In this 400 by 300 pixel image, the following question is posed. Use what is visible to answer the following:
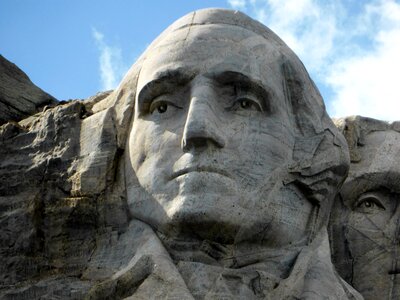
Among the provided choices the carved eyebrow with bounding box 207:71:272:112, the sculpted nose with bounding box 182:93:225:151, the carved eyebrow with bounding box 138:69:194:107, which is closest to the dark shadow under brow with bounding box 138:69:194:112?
the carved eyebrow with bounding box 138:69:194:107

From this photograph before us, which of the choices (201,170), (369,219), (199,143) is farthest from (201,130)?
(369,219)

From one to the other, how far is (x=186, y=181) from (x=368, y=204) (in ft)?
6.24

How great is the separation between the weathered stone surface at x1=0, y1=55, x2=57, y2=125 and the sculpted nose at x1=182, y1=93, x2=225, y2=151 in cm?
228

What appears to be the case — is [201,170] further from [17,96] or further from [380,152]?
[17,96]

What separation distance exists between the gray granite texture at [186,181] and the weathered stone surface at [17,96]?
0.68 meters

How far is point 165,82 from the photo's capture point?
1021 cm

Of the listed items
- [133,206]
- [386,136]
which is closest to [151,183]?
[133,206]

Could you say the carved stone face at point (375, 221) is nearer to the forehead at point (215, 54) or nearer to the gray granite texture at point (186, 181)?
the gray granite texture at point (186, 181)

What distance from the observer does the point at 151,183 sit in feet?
32.5

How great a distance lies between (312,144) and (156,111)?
4.11 ft

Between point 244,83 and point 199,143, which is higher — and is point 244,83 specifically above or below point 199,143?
above

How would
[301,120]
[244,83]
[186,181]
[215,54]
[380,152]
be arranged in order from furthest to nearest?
[380,152] → [301,120] → [215,54] → [244,83] → [186,181]

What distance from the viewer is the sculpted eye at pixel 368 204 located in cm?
1077

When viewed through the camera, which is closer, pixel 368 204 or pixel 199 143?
pixel 199 143
